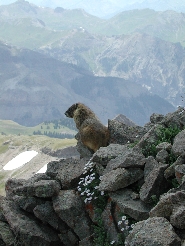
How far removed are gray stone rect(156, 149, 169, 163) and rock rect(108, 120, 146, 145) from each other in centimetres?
534

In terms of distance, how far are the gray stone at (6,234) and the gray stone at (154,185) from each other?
6.26 metres

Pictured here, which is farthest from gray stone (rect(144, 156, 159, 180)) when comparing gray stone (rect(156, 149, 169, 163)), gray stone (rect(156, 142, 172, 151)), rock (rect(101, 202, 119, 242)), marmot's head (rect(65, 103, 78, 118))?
marmot's head (rect(65, 103, 78, 118))

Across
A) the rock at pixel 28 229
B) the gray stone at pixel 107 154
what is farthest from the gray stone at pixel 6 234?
the gray stone at pixel 107 154

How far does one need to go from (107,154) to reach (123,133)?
12.5 ft

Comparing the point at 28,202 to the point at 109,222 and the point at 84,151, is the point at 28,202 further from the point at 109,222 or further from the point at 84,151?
the point at 84,151

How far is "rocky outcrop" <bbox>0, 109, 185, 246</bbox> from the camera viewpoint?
13.0 metres

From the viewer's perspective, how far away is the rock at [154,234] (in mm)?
9414

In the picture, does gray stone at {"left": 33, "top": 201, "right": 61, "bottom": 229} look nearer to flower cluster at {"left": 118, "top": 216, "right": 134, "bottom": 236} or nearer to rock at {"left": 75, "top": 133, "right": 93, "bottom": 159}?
flower cluster at {"left": 118, "top": 216, "right": 134, "bottom": 236}

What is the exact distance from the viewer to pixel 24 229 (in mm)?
15305

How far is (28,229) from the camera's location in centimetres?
1534

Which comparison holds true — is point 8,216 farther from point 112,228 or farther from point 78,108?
point 78,108

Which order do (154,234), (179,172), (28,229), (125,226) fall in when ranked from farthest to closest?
(28,229) < (125,226) < (179,172) < (154,234)

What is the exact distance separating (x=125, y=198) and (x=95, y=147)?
23.6 feet

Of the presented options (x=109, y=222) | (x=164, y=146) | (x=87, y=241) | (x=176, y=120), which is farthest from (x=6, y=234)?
(x=176, y=120)
